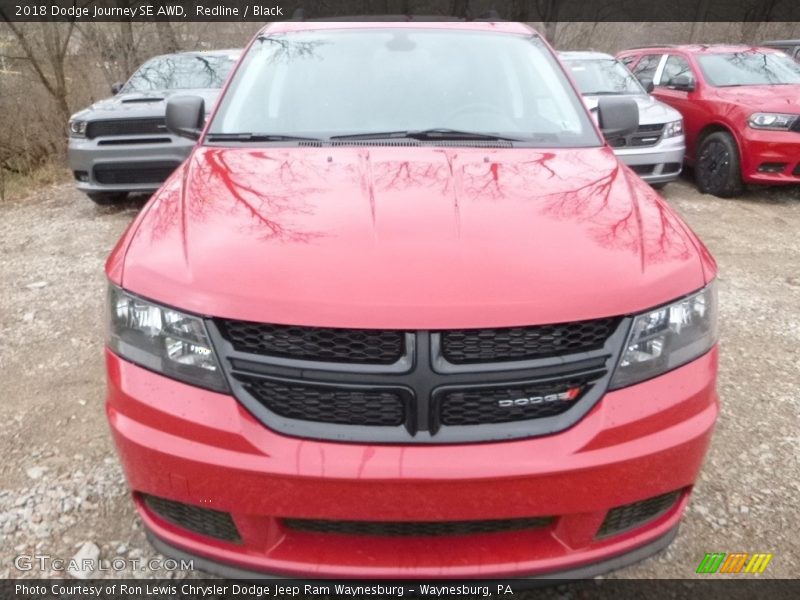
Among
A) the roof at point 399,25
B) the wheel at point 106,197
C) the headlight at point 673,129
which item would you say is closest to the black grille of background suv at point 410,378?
the roof at point 399,25

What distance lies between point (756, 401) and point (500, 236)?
2.18m

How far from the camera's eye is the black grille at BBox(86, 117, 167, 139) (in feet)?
19.8

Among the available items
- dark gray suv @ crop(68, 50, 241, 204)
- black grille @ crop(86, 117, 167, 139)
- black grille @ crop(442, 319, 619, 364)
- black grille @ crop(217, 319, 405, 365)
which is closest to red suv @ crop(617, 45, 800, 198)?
dark gray suv @ crop(68, 50, 241, 204)

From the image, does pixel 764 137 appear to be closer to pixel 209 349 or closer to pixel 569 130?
pixel 569 130

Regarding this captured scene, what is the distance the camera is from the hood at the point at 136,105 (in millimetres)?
6043

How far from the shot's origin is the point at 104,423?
2.98 metres

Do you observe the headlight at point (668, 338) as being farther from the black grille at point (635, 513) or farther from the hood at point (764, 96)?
the hood at point (764, 96)

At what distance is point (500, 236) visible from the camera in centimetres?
182

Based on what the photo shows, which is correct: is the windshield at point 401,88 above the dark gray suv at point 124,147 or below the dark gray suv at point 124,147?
above

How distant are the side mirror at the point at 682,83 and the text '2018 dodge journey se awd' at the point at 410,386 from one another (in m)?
7.07

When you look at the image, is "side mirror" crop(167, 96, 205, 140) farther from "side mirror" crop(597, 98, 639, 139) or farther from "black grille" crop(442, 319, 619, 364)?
"black grille" crop(442, 319, 619, 364)

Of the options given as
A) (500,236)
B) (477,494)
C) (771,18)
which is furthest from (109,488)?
(771,18)

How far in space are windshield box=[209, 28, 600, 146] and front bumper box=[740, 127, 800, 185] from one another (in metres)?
4.85

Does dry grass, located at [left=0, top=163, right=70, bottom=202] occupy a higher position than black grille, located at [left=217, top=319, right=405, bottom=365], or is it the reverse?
black grille, located at [left=217, top=319, right=405, bottom=365]
